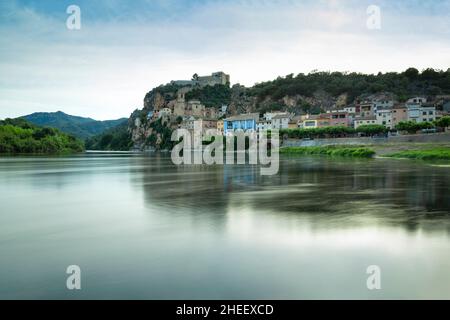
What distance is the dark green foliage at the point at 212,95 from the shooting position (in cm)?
14350

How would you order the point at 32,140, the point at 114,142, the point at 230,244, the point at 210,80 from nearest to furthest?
the point at 230,244, the point at 32,140, the point at 114,142, the point at 210,80

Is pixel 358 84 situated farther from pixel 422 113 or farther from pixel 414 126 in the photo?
pixel 414 126

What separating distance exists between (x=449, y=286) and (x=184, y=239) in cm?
591

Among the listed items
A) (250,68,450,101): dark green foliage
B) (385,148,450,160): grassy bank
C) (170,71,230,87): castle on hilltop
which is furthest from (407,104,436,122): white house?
(170,71,230,87): castle on hilltop

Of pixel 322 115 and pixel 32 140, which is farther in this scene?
pixel 32 140

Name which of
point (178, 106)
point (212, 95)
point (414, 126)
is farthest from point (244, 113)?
point (414, 126)

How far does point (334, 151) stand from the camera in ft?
189

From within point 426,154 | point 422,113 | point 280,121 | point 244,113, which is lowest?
point 426,154

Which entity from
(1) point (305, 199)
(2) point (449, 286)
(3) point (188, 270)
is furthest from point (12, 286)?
(1) point (305, 199)

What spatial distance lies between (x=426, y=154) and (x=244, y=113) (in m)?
87.2

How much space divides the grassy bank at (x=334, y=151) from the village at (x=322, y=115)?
858 centimetres

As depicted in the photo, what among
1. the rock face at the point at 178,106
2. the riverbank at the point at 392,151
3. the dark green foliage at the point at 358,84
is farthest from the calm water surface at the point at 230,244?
the dark green foliage at the point at 358,84

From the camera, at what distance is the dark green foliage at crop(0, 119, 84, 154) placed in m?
81.9
